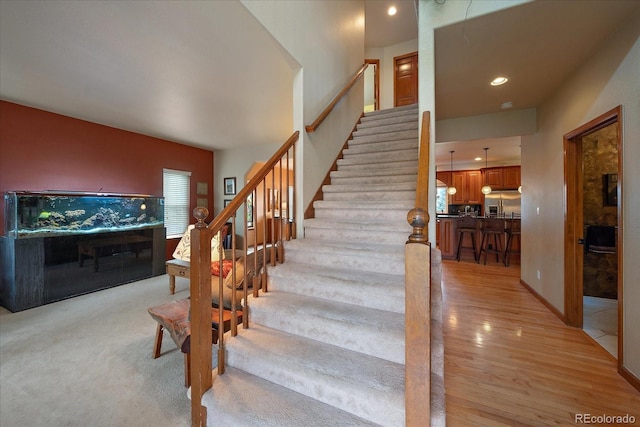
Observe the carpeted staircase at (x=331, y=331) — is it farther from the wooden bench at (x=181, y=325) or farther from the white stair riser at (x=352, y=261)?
the wooden bench at (x=181, y=325)

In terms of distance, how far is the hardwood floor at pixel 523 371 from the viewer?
1.56 m

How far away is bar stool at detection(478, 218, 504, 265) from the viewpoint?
5227mm

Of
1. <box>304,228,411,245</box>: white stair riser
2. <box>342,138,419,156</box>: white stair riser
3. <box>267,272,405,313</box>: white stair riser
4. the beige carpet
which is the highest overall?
<box>342,138,419,156</box>: white stair riser

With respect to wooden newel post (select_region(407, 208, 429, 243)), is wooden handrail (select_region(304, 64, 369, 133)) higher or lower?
higher

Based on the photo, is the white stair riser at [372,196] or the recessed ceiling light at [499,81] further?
the recessed ceiling light at [499,81]

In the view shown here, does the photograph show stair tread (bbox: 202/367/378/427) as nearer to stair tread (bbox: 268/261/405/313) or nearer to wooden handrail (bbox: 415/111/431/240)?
stair tread (bbox: 268/261/405/313)

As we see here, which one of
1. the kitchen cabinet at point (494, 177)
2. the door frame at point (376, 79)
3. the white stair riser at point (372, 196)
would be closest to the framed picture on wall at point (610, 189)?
the white stair riser at point (372, 196)

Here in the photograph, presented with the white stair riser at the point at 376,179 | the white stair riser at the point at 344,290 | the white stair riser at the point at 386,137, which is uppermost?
the white stair riser at the point at 386,137

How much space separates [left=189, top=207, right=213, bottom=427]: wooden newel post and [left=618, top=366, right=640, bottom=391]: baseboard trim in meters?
2.91

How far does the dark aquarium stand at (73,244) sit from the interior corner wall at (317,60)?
11.5ft

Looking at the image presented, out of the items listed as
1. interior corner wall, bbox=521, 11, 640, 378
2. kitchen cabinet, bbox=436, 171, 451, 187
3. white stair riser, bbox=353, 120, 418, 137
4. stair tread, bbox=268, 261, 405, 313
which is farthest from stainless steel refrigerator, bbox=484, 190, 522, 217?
stair tread, bbox=268, 261, 405, 313

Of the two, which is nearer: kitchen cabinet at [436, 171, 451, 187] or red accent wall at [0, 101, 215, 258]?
red accent wall at [0, 101, 215, 258]

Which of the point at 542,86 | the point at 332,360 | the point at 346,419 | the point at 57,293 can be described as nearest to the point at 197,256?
the point at 332,360

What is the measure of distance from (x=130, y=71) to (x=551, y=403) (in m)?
4.68
